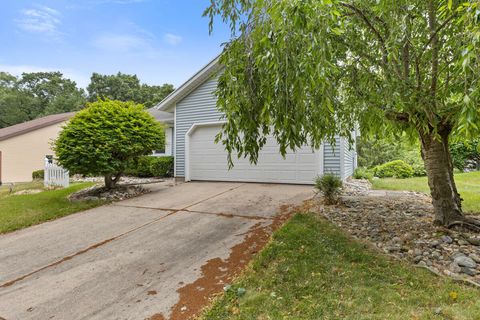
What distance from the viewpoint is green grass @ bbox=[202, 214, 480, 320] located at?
7.19ft

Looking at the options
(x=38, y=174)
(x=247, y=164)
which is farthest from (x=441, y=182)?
(x=38, y=174)

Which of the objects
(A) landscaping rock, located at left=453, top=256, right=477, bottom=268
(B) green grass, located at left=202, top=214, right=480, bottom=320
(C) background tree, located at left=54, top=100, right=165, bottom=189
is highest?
(C) background tree, located at left=54, top=100, right=165, bottom=189

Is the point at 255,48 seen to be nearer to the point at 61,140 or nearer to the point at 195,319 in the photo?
the point at 195,319

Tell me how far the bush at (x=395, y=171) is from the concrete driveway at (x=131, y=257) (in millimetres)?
7720

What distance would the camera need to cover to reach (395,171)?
12.4 meters

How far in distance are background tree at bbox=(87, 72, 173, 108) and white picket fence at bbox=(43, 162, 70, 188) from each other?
79.1 feet

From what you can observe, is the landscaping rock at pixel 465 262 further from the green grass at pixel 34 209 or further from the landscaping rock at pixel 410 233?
the green grass at pixel 34 209

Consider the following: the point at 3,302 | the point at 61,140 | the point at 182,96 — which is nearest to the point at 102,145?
the point at 61,140

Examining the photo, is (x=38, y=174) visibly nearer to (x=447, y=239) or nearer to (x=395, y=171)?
(x=447, y=239)

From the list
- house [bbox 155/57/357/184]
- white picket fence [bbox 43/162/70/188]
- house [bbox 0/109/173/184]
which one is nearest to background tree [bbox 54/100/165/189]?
house [bbox 155/57/357/184]

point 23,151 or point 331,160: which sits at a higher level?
point 23,151

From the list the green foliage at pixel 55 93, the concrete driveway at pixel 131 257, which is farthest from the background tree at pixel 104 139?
→ the green foliage at pixel 55 93

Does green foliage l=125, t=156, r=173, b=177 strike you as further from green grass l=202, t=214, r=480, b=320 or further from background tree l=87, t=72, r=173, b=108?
background tree l=87, t=72, r=173, b=108

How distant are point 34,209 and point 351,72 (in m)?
7.88
